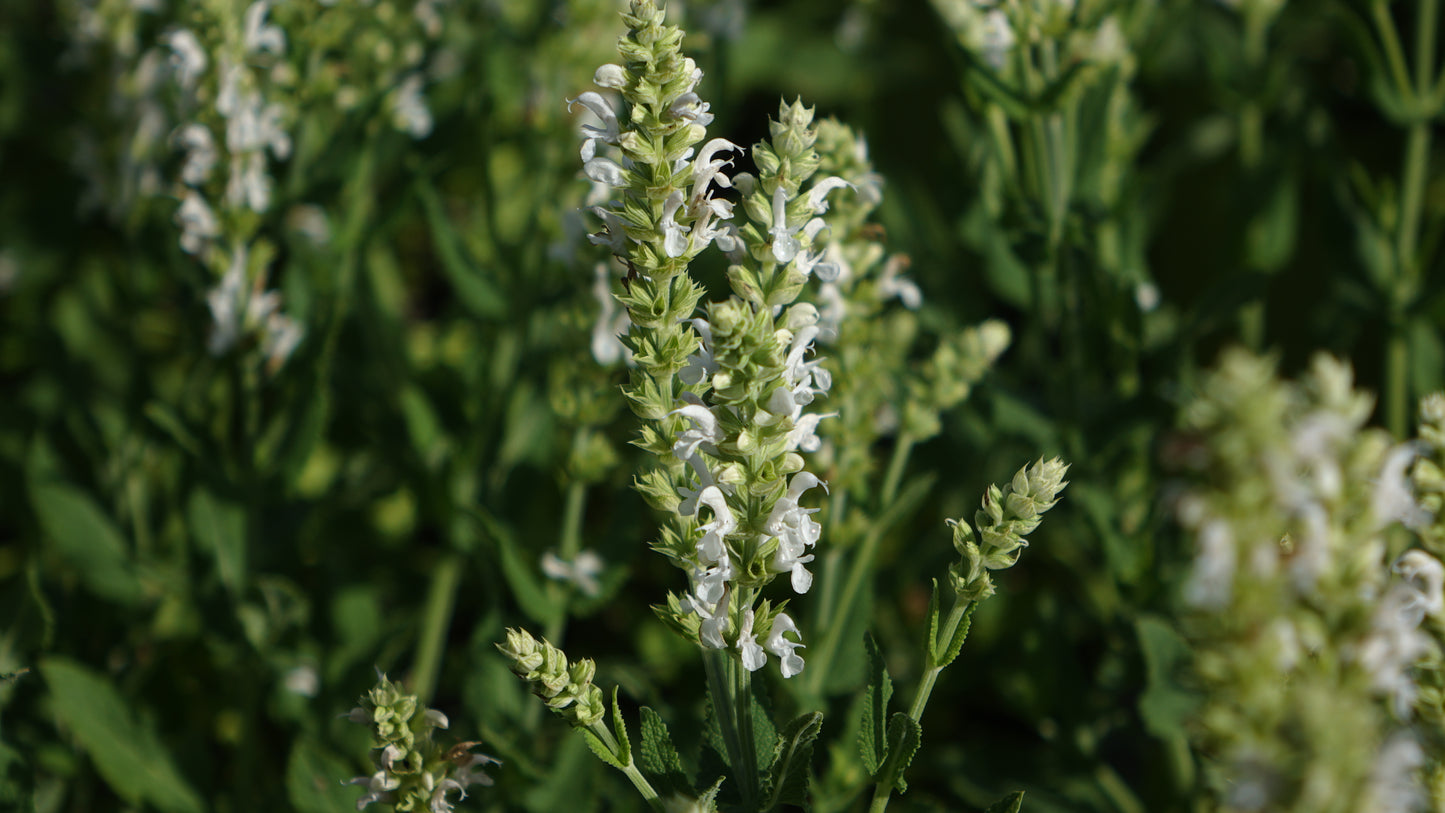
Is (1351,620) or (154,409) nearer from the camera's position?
(1351,620)

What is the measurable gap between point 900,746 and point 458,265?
77.8 inches

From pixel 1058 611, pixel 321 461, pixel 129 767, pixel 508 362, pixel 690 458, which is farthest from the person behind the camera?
pixel 321 461

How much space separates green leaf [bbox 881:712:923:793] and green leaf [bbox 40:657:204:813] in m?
1.86

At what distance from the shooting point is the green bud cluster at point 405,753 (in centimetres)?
171

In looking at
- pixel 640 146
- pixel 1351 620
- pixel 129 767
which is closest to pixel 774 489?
pixel 640 146

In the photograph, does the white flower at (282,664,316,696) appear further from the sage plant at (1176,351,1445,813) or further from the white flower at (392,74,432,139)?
the sage plant at (1176,351,1445,813)

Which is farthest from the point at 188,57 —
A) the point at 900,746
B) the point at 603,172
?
the point at 900,746

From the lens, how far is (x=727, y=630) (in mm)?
1638

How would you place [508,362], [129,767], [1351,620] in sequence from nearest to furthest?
[1351,620] → [129,767] → [508,362]

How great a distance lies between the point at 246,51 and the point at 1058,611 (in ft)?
8.21

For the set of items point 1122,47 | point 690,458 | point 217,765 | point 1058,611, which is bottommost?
point 217,765

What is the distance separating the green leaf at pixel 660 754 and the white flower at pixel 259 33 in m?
1.96

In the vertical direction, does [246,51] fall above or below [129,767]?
above

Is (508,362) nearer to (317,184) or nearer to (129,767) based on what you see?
(317,184)
